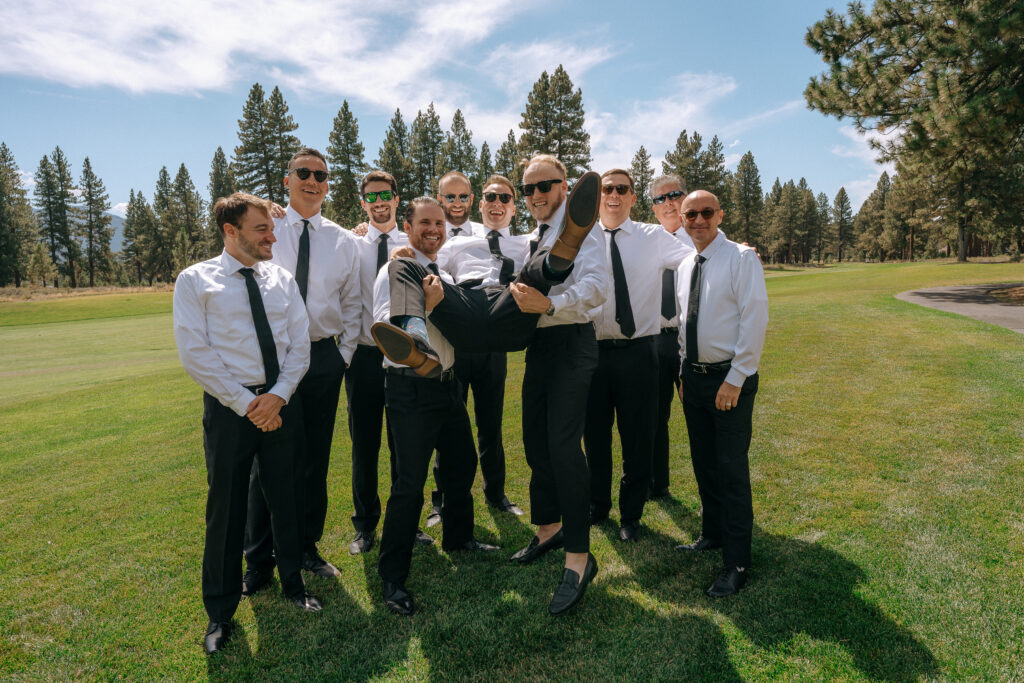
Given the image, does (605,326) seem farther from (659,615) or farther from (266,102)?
(266,102)

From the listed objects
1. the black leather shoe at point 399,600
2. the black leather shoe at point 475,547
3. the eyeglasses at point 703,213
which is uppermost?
the eyeglasses at point 703,213

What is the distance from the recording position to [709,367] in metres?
3.69

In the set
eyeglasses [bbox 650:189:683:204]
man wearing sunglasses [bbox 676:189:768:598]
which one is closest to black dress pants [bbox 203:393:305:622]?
man wearing sunglasses [bbox 676:189:768:598]

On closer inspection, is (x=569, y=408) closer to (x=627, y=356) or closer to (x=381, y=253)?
(x=627, y=356)

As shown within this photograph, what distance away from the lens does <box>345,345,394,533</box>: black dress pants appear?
4.31 meters

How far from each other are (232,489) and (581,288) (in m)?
2.53

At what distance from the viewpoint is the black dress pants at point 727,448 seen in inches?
138

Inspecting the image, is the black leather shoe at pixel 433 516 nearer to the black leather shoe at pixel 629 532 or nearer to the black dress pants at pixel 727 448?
the black leather shoe at pixel 629 532

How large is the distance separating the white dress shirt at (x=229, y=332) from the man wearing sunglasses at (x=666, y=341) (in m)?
3.17

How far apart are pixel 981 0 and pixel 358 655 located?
64.5 ft

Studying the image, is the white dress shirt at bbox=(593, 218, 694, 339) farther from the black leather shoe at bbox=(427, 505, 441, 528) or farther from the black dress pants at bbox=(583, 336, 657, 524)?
the black leather shoe at bbox=(427, 505, 441, 528)

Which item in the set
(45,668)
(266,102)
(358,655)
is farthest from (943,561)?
(266,102)

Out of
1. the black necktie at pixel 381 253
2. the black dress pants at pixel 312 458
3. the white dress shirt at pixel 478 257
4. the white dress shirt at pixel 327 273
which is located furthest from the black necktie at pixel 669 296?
the black dress pants at pixel 312 458

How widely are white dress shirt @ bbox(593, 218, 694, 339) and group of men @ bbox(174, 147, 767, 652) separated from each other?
0.02 metres
